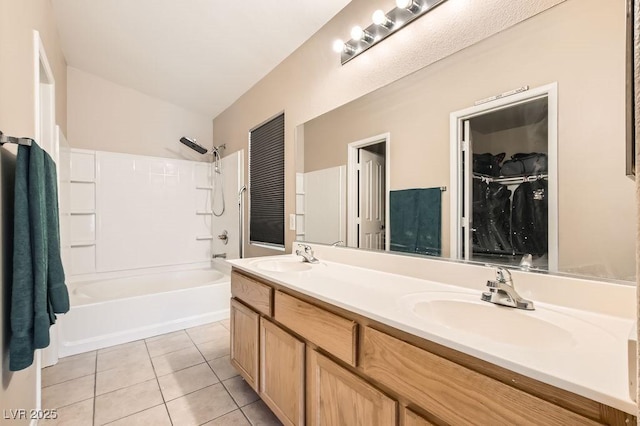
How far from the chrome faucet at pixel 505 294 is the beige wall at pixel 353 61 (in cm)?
99

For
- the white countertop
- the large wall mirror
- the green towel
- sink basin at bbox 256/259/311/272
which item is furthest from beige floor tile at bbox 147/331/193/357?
the large wall mirror

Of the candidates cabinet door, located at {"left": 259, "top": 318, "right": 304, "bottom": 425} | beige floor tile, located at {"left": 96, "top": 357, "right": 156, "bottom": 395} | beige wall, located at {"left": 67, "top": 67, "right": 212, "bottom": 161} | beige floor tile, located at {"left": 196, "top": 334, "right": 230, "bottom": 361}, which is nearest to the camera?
cabinet door, located at {"left": 259, "top": 318, "right": 304, "bottom": 425}

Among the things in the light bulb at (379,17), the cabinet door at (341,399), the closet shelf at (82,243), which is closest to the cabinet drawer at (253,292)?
the cabinet door at (341,399)

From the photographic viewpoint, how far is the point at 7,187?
3.92ft

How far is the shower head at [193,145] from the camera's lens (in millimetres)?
3668

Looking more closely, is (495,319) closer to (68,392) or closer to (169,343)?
(68,392)

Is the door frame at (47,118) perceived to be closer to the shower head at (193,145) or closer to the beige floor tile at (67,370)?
the beige floor tile at (67,370)

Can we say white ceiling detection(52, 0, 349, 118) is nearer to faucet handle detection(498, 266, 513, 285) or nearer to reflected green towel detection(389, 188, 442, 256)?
reflected green towel detection(389, 188, 442, 256)

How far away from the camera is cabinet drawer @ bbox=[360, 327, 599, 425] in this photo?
0.59m

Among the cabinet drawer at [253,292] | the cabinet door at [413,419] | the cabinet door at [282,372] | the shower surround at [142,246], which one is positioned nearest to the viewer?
the cabinet door at [413,419]

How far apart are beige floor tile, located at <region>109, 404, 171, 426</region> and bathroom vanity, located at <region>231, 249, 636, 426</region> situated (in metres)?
0.49

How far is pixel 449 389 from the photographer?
727 mm

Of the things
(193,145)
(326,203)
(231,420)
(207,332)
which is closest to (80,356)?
(207,332)

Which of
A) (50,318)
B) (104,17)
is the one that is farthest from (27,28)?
(50,318)
